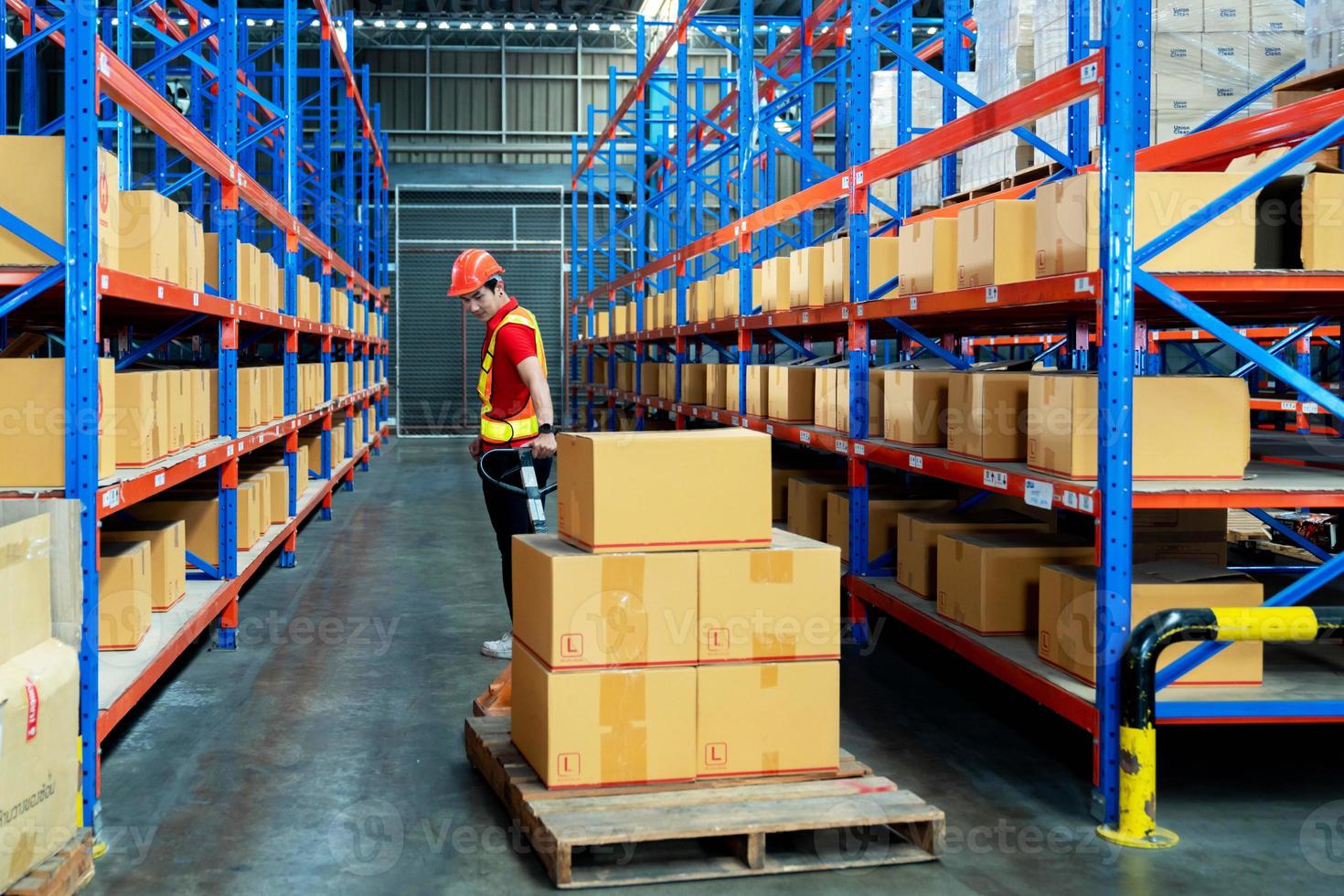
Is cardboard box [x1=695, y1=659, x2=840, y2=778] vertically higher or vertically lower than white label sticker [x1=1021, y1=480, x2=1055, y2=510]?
lower

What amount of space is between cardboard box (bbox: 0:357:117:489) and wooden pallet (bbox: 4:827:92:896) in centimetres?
120

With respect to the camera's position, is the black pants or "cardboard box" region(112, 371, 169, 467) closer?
"cardboard box" region(112, 371, 169, 467)

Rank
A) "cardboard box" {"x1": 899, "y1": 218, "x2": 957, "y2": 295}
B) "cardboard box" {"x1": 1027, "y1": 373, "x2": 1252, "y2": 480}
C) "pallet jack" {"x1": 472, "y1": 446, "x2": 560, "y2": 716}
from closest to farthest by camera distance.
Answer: "cardboard box" {"x1": 1027, "y1": 373, "x2": 1252, "y2": 480} → "pallet jack" {"x1": 472, "y1": 446, "x2": 560, "y2": 716} → "cardboard box" {"x1": 899, "y1": 218, "x2": 957, "y2": 295}

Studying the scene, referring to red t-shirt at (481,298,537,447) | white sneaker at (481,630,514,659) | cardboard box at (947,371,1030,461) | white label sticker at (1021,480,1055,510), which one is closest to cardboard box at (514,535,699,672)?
white label sticker at (1021,480,1055,510)

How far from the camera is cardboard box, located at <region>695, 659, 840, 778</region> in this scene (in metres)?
3.78

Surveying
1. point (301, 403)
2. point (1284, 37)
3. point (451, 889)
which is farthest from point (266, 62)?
point (451, 889)

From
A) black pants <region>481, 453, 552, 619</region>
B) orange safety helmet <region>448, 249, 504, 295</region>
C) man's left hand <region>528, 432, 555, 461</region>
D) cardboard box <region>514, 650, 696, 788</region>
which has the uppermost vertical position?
orange safety helmet <region>448, 249, 504, 295</region>

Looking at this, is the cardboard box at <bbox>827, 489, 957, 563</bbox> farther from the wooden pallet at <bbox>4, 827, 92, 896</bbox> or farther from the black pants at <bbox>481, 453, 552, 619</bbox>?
the wooden pallet at <bbox>4, 827, 92, 896</bbox>

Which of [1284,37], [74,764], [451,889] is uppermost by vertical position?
[1284,37]

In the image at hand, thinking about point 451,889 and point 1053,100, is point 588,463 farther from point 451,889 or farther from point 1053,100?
point 1053,100

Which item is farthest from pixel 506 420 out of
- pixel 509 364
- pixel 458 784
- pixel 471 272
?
pixel 458 784

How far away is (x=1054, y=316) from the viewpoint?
6273 mm

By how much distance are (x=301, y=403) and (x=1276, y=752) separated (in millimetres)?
7103

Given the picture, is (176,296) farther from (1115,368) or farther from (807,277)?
(807,277)
